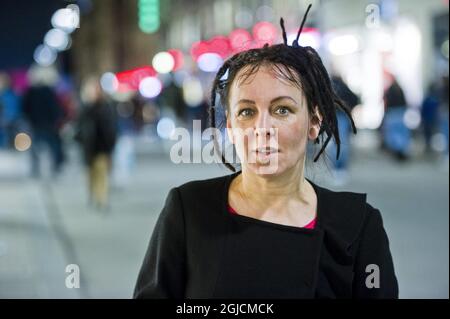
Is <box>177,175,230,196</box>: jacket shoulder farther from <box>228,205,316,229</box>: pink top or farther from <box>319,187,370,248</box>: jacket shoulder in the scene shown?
<box>319,187,370,248</box>: jacket shoulder

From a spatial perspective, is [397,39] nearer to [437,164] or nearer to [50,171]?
[437,164]

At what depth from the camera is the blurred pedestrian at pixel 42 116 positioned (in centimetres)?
1630

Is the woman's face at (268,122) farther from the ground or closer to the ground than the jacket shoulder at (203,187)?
farther from the ground

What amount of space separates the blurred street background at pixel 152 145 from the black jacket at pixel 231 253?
1.38ft

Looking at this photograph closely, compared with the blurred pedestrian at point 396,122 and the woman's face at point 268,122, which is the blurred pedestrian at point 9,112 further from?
the woman's face at point 268,122

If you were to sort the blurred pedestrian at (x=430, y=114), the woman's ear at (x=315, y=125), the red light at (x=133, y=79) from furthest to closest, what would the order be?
the red light at (x=133, y=79) < the blurred pedestrian at (x=430, y=114) < the woman's ear at (x=315, y=125)

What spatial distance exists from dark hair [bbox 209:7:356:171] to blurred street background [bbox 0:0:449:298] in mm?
198

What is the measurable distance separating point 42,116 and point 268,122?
15.0 m

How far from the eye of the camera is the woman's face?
1.95 m

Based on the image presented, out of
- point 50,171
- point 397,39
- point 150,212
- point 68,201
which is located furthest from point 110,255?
point 397,39

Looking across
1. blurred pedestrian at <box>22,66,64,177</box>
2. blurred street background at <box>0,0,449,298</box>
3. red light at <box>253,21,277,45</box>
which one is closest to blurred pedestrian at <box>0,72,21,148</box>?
blurred street background at <box>0,0,449,298</box>

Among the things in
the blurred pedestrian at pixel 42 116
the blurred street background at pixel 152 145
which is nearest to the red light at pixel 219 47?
the blurred street background at pixel 152 145
